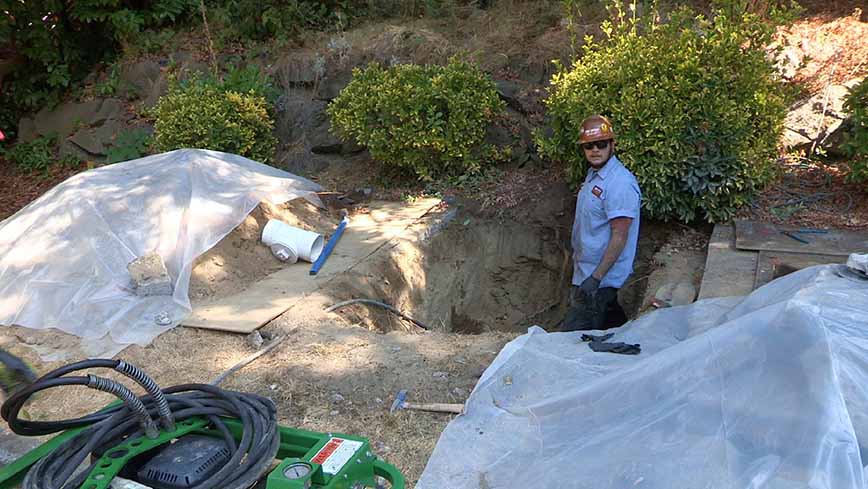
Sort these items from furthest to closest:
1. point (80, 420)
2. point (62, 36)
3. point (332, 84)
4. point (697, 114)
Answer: point (62, 36)
point (332, 84)
point (697, 114)
point (80, 420)

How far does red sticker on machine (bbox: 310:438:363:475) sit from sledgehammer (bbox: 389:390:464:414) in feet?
4.75

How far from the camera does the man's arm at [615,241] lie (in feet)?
15.3

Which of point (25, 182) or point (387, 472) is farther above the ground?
point (387, 472)

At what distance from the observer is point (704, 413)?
265 centimetres

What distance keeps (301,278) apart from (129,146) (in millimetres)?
4828

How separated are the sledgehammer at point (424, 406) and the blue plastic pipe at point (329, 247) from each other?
Result: 2.21 m

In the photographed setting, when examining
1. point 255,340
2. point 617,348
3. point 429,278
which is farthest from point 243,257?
point 617,348

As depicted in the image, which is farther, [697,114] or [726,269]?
[697,114]

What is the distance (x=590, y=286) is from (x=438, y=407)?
159 centimetres

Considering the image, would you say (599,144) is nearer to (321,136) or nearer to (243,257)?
(243,257)

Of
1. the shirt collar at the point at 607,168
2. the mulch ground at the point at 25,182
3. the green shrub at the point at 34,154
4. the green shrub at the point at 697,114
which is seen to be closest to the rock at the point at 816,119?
the green shrub at the point at 697,114

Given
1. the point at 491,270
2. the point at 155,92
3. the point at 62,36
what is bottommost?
the point at 491,270

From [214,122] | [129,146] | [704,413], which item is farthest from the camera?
[129,146]

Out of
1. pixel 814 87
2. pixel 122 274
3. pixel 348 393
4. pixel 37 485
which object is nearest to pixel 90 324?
pixel 122 274
